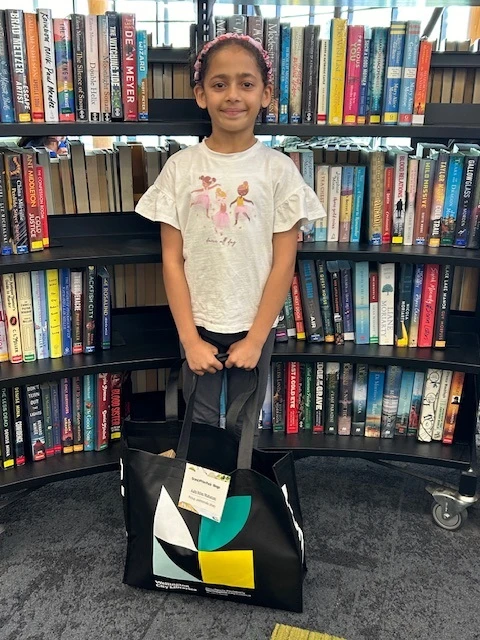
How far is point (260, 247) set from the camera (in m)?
1.52

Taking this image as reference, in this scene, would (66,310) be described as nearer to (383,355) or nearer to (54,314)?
(54,314)

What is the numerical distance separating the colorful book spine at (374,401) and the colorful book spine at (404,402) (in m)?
0.06

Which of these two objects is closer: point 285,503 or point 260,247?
point 285,503

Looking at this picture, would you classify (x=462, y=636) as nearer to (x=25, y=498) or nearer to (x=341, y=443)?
(x=341, y=443)

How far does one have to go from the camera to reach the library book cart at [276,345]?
160cm

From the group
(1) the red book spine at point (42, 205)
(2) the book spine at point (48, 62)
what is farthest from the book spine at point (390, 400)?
(2) the book spine at point (48, 62)

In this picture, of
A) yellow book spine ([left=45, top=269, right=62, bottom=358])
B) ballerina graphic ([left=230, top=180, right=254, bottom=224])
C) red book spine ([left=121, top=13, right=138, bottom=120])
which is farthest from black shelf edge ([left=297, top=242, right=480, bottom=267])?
yellow book spine ([left=45, top=269, right=62, bottom=358])

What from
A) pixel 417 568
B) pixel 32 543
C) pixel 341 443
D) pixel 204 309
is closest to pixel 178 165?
pixel 204 309

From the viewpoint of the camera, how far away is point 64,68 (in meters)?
1.51

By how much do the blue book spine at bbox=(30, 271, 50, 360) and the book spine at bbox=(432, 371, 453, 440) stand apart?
3.89 feet

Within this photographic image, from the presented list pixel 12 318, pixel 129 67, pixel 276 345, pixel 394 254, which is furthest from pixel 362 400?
pixel 129 67

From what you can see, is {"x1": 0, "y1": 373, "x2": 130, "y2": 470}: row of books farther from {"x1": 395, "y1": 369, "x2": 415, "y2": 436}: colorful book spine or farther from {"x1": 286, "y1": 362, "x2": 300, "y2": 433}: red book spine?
{"x1": 395, "y1": 369, "x2": 415, "y2": 436}: colorful book spine

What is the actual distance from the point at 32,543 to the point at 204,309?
84 centimetres

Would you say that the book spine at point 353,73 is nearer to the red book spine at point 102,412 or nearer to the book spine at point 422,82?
the book spine at point 422,82
